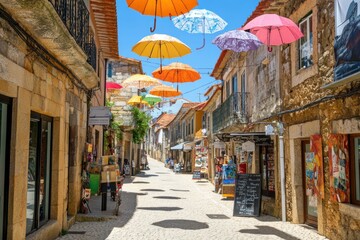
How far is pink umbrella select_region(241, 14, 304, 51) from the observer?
328 inches

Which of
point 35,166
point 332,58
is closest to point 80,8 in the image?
point 35,166

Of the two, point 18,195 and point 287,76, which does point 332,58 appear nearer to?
point 287,76

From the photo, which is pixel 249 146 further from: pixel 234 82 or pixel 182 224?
pixel 234 82

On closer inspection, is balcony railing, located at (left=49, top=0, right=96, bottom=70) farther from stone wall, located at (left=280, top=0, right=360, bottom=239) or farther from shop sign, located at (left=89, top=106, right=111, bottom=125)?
stone wall, located at (left=280, top=0, right=360, bottom=239)

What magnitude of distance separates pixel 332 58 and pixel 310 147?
2093 millimetres

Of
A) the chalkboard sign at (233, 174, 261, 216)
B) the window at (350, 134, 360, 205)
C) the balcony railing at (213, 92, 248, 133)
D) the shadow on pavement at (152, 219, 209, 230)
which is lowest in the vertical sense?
the shadow on pavement at (152, 219, 209, 230)

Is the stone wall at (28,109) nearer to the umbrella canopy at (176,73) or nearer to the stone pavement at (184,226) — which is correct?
the stone pavement at (184,226)

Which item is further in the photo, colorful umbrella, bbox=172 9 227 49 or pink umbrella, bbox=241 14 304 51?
colorful umbrella, bbox=172 9 227 49

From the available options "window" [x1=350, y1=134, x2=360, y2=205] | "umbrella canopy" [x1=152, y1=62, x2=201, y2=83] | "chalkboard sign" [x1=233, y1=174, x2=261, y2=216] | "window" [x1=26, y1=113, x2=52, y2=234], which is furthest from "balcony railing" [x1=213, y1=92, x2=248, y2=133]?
"window" [x1=26, y1=113, x2=52, y2=234]

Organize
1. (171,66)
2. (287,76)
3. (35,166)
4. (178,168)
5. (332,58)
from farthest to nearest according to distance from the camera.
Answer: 1. (178,168)
2. (171,66)
3. (287,76)
4. (332,58)
5. (35,166)

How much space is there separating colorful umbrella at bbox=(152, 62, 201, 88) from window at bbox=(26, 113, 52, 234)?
692cm

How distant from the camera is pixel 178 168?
1464 inches

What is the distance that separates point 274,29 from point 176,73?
5807 mm

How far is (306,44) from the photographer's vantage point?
9.21 m
